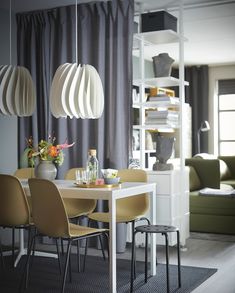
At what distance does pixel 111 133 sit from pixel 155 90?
2157 millimetres

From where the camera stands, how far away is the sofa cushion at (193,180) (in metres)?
6.56

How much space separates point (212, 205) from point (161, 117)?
1404 millimetres

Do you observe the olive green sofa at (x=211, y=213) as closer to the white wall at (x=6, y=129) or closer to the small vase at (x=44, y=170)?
the white wall at (x=6, y=129)

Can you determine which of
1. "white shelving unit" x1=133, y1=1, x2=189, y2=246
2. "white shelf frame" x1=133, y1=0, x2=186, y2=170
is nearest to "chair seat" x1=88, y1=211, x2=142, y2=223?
"white shelving unit" x1=133, y1=1, x2=189, y2=246

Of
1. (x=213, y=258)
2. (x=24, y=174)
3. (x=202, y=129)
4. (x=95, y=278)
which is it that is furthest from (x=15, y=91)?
(x=202, y=129)

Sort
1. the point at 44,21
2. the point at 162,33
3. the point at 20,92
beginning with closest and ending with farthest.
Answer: the point at 20,92, the point at 162,33, the point at 44,21

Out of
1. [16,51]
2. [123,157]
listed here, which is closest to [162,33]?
[123,157]

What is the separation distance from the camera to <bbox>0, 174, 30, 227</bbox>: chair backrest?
394 cm

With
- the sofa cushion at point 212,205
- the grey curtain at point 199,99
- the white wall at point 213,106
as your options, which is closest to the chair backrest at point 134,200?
the sofa cushion at point 212,205

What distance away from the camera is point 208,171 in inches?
269

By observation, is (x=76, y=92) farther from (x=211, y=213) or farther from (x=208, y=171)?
(x=208, y=171)

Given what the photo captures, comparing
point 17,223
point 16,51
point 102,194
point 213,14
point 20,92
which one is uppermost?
point 213,14

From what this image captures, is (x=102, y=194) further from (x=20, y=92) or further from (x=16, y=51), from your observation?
(x=16, y=51)

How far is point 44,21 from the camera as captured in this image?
563 centimetres
